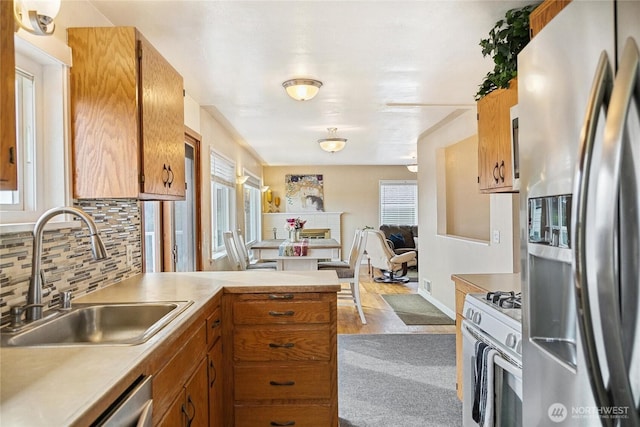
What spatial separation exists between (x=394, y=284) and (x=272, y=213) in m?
3.44

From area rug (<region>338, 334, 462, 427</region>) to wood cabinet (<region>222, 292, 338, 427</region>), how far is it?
526mm

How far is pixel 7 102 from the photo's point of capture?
1.03 metres

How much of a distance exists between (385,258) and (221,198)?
2926mm

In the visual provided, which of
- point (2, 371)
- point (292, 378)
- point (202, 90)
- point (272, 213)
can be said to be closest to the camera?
point (2, 371)

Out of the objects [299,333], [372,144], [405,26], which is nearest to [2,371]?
[299,333]

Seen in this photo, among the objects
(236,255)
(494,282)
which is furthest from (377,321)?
(494,282)

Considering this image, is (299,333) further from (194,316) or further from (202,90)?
(202,90)

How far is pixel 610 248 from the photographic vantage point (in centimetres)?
72

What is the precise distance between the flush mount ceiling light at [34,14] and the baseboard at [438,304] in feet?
14.4

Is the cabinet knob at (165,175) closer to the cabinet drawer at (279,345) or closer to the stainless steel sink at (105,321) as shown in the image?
the stainless steel sink at (105,321)

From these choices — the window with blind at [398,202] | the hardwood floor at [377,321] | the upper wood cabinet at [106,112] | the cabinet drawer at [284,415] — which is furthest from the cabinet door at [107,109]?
the window with blind at [398,202]

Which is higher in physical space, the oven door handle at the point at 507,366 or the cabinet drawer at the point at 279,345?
the oven door handle at the point at 507,366

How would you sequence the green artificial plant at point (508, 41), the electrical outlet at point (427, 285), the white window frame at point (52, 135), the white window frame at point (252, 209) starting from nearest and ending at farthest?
the white window frame at point (52, 135) → the green artificial plant at point (508, 41) → the electrical outlet at point (427, 285) → the white window frame at point (252, 209)

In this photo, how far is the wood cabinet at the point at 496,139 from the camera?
2.23 m
